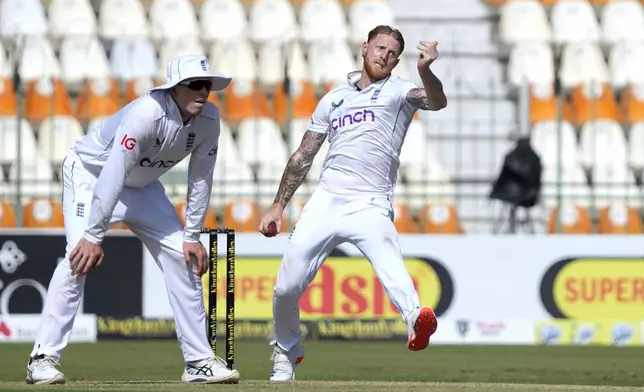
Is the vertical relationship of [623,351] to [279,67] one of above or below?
below

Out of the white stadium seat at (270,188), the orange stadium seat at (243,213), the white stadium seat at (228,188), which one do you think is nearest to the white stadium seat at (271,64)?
the white stadium seat at (270,188)

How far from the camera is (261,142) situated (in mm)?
17734

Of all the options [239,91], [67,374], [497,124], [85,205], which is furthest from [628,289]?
[85,205]

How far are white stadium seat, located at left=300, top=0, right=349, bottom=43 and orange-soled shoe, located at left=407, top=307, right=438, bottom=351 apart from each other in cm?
1217

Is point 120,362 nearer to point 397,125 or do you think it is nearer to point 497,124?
point 397,125

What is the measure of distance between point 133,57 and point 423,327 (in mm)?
11804

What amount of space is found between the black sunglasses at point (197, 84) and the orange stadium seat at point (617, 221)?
944cm

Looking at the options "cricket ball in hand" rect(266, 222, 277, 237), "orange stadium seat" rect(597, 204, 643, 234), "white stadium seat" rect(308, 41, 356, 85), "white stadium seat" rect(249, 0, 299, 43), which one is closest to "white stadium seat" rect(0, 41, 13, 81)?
"white stadium seat" rect(249, 0, 299, 43)

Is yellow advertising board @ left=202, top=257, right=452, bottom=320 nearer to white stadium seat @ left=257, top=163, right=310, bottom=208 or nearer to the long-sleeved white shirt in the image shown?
white stadium seat @ left=257, top=163, right=310, bottom=208

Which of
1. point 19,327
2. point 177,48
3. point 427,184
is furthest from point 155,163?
point 177,48

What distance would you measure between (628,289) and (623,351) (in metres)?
1.72

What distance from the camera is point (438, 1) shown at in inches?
810

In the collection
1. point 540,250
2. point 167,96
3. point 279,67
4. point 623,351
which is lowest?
point 623,351

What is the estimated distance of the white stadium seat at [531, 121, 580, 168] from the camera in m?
18.0
